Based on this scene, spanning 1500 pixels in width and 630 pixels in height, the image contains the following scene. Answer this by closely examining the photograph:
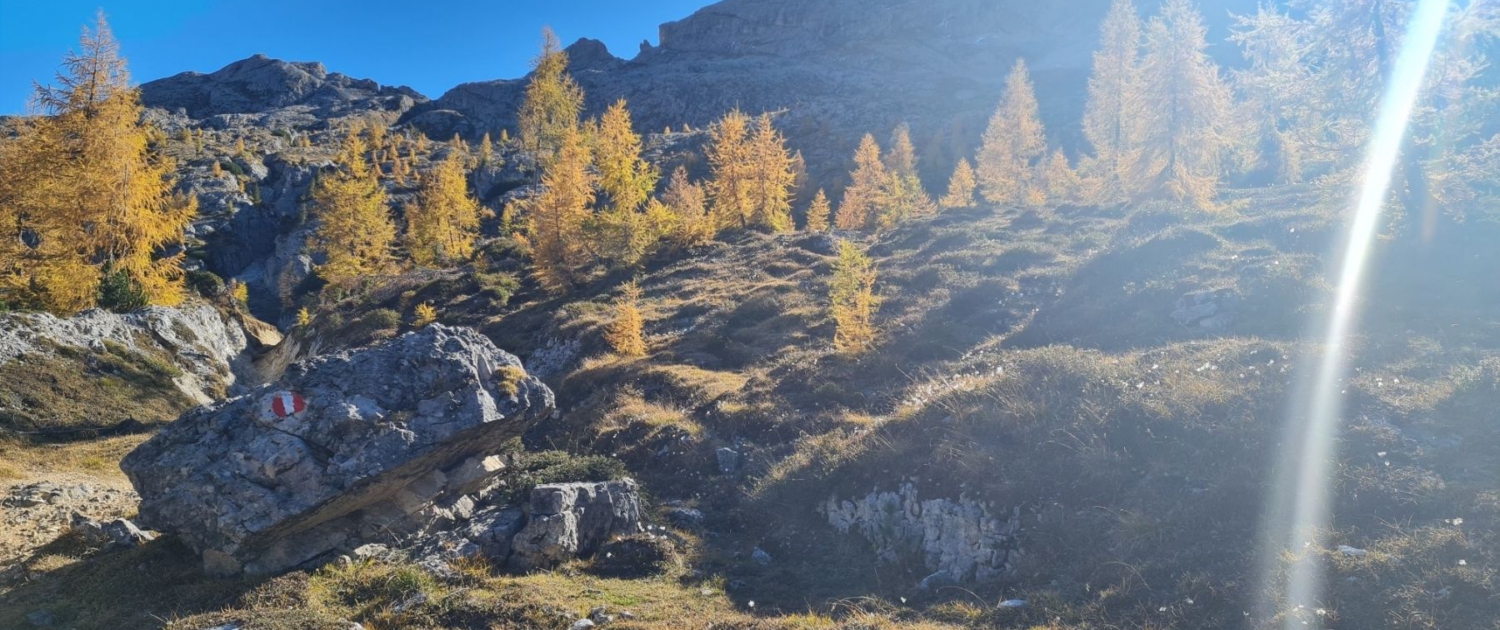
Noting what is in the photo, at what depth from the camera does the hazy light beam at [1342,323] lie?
812 cm

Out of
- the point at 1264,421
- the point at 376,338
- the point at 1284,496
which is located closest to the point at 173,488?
the point at 1284,496

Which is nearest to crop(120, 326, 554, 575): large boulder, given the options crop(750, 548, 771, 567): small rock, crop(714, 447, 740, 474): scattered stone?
A: crop(750, 548, 771, 567): small rock

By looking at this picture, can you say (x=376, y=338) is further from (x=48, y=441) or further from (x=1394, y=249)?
(x=1394, y=249)

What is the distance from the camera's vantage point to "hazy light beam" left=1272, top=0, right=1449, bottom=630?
26.7 ft

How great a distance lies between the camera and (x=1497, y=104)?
2044cm

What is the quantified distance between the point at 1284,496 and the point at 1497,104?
21.2 meters

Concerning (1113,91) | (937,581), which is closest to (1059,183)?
(1113,91)

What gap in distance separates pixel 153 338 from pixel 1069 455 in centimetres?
3146

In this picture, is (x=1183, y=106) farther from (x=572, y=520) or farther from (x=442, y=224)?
(x=442, y=224)

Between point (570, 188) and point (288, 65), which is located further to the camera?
point (288, 65)

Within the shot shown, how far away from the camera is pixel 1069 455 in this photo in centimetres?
1082

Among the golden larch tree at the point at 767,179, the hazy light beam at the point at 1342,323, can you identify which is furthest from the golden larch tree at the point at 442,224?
the hazy light beam at the point at 1342,323

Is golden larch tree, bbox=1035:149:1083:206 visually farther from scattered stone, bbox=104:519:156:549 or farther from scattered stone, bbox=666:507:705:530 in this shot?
scattered stone, bbox=104:519:156:549

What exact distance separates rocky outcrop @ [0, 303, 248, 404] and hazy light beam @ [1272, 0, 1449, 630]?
30220 mm
